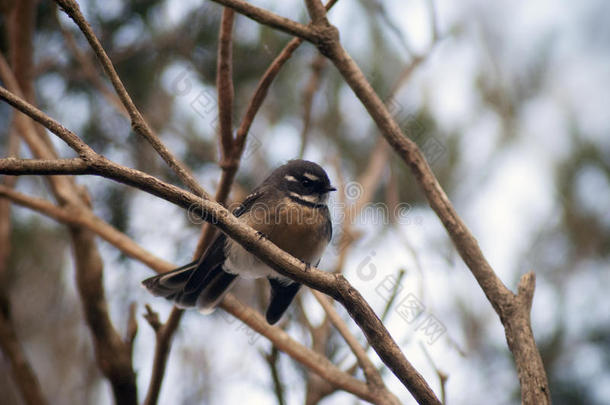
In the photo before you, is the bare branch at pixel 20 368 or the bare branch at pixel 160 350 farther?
the bare branch at pixel 20 368

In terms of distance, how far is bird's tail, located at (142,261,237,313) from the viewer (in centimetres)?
386

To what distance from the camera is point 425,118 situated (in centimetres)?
605

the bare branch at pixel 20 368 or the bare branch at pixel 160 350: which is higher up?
the bare branch at pixel 160 350

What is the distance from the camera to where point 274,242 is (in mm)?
4016

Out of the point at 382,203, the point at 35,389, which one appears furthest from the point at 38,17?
the point at 382,203

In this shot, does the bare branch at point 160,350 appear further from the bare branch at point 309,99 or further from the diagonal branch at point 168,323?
the bare branch at point 309,99

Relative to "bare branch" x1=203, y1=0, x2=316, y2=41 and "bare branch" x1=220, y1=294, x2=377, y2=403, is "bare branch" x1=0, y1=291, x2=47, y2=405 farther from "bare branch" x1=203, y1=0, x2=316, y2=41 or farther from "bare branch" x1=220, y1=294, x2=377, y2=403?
"bare branch" x1=203, y1=0, x2=316, y2=41

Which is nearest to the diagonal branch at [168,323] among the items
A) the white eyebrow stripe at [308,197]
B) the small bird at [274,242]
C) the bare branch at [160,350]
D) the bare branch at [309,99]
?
the bare branch at [160,350]

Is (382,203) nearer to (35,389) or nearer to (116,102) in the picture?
(116,102)

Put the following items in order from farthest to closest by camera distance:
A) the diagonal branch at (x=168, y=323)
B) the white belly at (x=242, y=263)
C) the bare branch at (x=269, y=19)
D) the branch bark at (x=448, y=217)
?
the white belly at (x=242, y=263)
the diagonal branch at (x=168, y=323)
the bare branch at (x=269, y=19)
the branch bark at (x=448, y=217)

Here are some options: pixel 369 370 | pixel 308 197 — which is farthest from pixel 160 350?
pixel 308 197

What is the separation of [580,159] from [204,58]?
3893 mm

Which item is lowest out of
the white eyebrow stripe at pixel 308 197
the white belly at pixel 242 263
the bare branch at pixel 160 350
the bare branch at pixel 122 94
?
the bare branch at pixel 160 350

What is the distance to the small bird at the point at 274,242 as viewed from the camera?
3.90 metres
